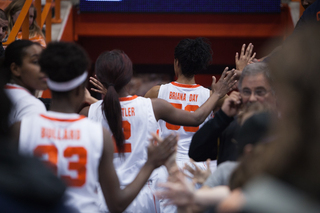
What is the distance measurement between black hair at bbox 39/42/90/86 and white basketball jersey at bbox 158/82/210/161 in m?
1.84

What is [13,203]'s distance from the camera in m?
0.86

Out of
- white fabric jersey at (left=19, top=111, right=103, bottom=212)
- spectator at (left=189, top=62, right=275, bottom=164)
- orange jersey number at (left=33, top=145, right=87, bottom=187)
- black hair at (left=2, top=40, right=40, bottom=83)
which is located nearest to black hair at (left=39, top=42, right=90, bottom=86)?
white fabric jersey at (left=19, top=111, right=103, bottom=212)

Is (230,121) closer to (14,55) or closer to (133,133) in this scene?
(133,133)

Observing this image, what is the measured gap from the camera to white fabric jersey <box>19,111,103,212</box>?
149 centimetres

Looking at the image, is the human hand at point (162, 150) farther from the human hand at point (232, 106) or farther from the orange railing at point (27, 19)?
the orange railing at point (27, 19)

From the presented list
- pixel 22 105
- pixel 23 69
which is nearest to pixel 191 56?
pixel 23 69

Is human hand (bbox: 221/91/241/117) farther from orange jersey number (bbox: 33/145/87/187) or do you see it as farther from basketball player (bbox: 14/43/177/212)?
orange jersey number (bbox: 33/145/87/187)

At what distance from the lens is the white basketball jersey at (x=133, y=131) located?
2471 mm

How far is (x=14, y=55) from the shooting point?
6.74ft

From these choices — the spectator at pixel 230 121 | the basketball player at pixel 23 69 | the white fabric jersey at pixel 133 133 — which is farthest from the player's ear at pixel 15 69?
the spectator at pixel 230 121

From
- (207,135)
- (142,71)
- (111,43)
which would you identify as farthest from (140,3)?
(207,135)

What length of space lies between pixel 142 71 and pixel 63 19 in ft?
6.30

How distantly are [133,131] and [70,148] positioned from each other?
1.01 metres

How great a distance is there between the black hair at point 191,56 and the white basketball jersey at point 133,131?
1091 millimetres
